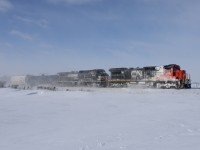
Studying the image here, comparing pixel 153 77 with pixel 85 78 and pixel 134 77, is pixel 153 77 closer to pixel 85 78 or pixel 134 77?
pixel 134 77

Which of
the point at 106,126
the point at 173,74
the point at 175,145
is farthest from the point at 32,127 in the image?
the point at 173,74

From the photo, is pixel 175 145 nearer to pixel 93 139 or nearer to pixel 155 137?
pixel 155 137

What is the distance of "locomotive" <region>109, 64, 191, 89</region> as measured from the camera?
1129 inches

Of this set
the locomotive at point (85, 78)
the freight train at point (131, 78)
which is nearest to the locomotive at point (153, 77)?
the freight train at point (131, 78)

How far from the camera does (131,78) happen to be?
1378 inches

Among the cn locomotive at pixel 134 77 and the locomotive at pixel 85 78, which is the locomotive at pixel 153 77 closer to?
Answer: the cn locomotive at pixel 134 77

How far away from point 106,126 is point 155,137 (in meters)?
2.29

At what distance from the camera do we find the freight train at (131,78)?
94.9ft

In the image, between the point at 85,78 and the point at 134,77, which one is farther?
the point at 85,78

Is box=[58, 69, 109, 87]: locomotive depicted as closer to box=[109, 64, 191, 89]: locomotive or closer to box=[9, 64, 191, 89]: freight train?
box=[9, 64, 191, 89]: freight train

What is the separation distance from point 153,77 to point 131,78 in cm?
396

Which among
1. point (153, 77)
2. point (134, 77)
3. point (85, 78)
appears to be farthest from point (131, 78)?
point (85, 78)

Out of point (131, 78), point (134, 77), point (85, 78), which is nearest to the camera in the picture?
point (134, 77)

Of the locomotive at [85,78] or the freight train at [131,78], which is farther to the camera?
the locomotive at [85,78]
